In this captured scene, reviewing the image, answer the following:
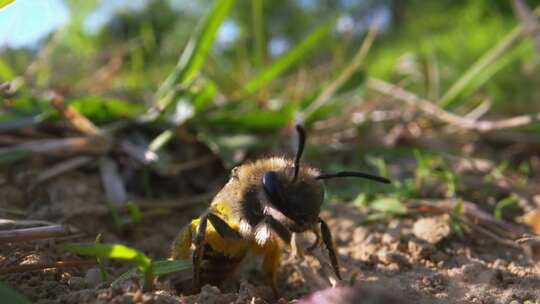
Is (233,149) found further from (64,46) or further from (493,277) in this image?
(64,46)

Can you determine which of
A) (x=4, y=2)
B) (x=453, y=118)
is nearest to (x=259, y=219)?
(x=4, y=2)

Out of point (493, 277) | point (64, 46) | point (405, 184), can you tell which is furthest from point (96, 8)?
point (493, 277)

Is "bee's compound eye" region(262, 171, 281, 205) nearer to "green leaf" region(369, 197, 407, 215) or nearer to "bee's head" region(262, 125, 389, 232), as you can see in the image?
"bee's head" region(262, 125, 389, 232)

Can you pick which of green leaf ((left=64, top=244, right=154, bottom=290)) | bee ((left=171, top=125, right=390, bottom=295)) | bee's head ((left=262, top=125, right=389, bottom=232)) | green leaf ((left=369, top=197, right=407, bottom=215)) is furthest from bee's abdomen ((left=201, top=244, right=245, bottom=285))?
green leaf ((left=369, top=197, right=407, bottom=215))

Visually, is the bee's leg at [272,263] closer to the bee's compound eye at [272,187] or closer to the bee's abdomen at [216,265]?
the bee's abdomen at [216,265]

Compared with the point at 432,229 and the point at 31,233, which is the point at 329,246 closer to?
the point at 432,229
